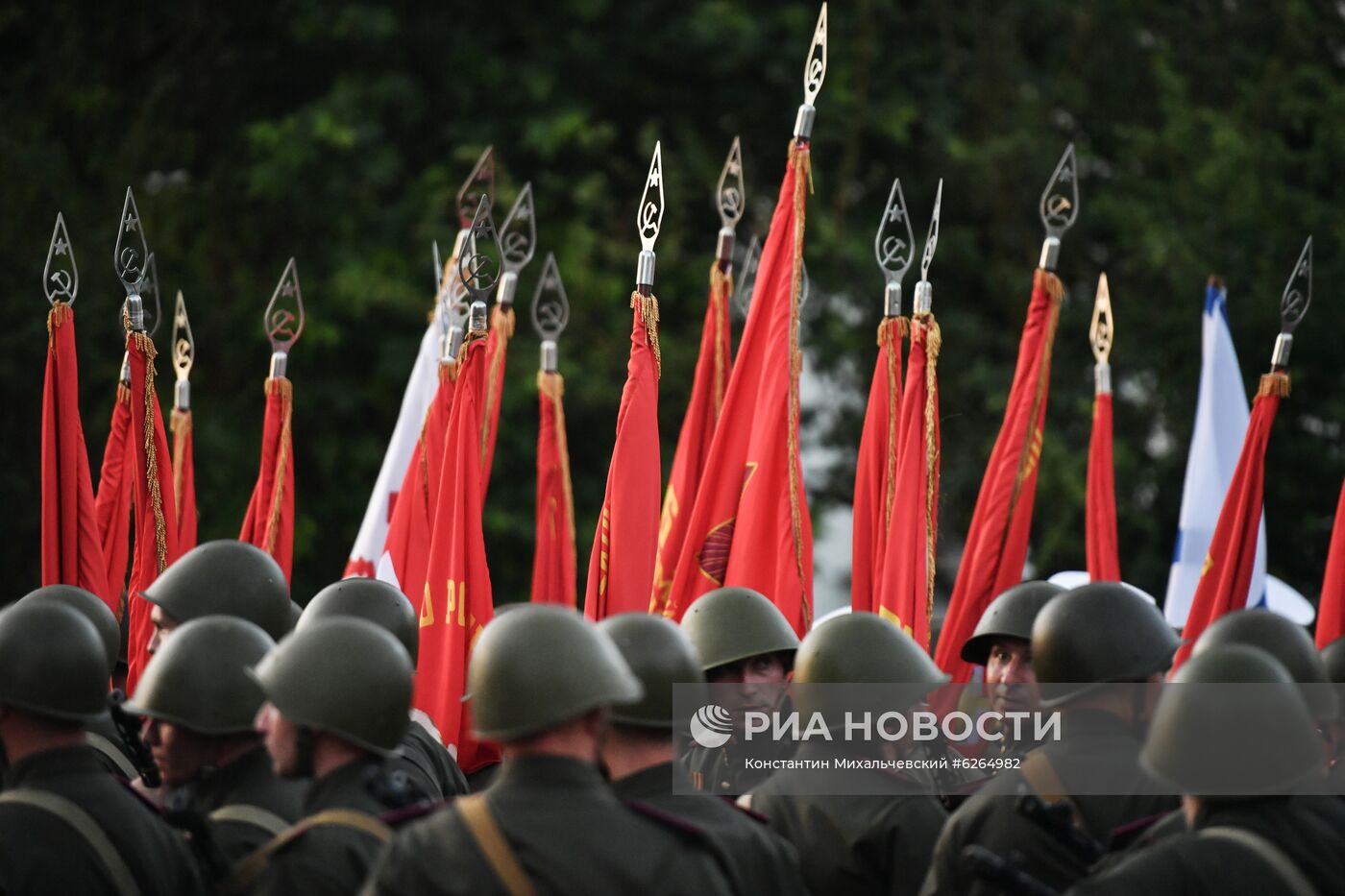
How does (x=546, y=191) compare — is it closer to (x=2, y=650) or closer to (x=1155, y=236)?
(x=1155, y=236)

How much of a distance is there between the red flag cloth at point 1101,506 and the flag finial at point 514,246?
2.84 meters

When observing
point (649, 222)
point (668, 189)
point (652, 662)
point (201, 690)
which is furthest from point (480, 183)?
point (668, 189)

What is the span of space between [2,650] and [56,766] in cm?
35

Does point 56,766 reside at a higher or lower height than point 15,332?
lower

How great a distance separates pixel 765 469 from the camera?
8.27m

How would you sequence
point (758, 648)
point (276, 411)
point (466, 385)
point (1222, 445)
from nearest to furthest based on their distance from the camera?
1. point (758, 648)
2. point (466, 385)
3. point (276, 411)
4. point (1222, 445)

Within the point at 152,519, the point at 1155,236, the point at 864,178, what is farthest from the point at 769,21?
the point at 152,519

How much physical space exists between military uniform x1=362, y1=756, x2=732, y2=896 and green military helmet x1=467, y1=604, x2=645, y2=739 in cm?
9

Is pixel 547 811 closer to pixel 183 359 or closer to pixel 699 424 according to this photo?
pixel 699 424

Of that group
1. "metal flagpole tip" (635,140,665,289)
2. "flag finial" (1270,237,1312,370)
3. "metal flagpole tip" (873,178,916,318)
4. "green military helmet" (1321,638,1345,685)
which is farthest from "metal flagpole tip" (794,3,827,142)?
"green military helmet" (1321,638,1345,685)

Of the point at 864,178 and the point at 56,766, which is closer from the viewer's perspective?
the point at 56,766

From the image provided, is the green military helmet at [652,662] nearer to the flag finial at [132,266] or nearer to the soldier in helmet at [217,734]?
the soldier in helmet at [217,734]

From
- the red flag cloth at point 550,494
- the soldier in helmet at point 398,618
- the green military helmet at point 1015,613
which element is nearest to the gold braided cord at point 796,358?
the red flag cloth at point 550,494

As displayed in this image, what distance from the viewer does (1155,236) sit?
50.7 ft
